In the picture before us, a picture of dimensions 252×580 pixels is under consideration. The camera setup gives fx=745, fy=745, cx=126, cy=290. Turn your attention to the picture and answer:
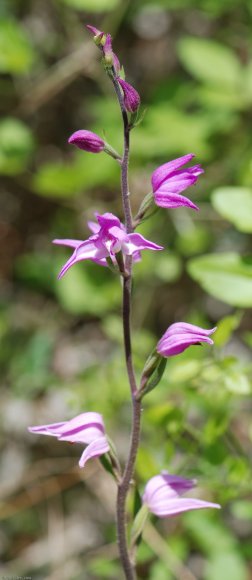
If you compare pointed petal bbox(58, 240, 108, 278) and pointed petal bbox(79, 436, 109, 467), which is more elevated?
pointed petal bbox(58, 240, 108, 278)

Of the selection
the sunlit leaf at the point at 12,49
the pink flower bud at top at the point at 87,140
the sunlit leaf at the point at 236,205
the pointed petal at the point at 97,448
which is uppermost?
the pink flower bud at top at the point at 87,140

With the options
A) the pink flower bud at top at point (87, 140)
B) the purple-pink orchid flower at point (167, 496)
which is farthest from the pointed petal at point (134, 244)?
the purple-pink orchid flower at point (167, 496)

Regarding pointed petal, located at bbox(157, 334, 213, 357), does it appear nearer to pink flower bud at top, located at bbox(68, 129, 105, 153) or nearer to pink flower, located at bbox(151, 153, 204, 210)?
pink flower, located at bbox(151, 153, 204, 210)

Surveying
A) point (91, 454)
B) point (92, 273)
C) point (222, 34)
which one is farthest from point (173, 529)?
point (222, 34)

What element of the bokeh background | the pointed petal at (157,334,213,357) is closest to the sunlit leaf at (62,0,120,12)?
the bokeh background

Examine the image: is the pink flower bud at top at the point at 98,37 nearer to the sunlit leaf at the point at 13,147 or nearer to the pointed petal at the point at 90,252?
the pointed petal at the point at 90,252

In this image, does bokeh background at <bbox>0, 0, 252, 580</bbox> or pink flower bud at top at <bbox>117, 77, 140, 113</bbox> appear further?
bokeh background at <bbox>0, 0, 252, 580</bbox>
